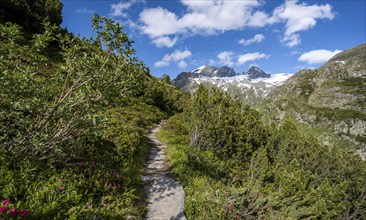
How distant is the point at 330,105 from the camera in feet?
402

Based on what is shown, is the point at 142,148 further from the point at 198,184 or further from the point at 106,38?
the point at 106,38

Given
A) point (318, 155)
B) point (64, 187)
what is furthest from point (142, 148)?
point (318, 155)

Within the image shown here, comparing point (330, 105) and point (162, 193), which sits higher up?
point (162, 193)

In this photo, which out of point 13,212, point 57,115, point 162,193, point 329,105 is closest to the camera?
point 13,212

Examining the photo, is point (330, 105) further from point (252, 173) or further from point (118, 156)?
point (118, 156)

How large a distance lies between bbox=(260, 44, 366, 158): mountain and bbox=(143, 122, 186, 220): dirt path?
13124 mm

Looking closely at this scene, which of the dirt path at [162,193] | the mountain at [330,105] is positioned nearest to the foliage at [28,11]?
the dirt path at [162,193]

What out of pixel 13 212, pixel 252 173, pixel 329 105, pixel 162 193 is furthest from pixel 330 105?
pixel 13 212

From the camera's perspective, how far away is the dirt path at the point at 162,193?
750cm

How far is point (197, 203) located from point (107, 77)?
5.27 meters

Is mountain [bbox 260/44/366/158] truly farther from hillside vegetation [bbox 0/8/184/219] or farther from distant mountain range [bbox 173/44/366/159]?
hillside vegetation [bbox 0/8/184/219]

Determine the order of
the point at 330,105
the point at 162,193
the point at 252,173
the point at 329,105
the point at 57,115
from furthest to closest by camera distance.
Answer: the point at 329,105 → the point at 330,105 → the point at 252,173 → the point at 162,193 → the point at 57,115

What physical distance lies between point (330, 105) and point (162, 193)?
13887cm

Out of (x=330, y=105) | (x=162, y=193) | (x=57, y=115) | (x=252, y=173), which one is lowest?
(x=330, y=105)
